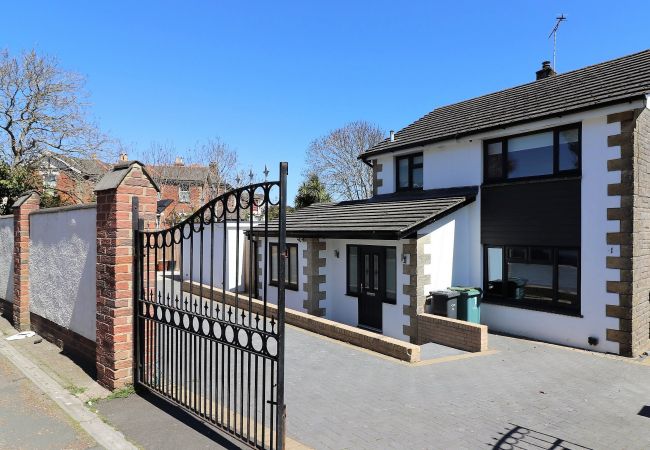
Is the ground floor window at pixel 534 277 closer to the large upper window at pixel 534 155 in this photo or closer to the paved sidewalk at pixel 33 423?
the large upper window at pixel 534 155

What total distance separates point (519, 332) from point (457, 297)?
5.59 ft

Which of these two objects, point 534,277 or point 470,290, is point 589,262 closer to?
point 534,277

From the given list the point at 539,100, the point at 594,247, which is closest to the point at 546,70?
the point at 539,100

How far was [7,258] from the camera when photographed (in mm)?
10008

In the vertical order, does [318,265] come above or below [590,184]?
below

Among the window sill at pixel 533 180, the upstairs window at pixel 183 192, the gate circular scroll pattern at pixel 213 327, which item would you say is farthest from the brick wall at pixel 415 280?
the upstairs window at pixel 183 192

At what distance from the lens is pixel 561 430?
485cm

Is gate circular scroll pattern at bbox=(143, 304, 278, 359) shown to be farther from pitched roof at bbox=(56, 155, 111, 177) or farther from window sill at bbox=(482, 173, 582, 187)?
pitched roof at bbox=(56, 155, 111, 177)

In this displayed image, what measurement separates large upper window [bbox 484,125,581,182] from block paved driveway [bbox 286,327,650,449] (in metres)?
4.09

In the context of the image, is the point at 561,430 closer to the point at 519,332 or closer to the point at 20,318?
the point at 519,332

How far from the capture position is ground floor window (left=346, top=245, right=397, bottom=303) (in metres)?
10.6

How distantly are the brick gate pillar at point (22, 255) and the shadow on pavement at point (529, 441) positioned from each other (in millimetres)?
9408

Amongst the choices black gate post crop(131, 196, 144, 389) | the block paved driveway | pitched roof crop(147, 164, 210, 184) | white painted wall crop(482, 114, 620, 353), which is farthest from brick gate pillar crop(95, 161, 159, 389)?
pitched roof crop(147, 164, 210, 184)

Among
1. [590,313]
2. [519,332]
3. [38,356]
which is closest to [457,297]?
[519,332]
